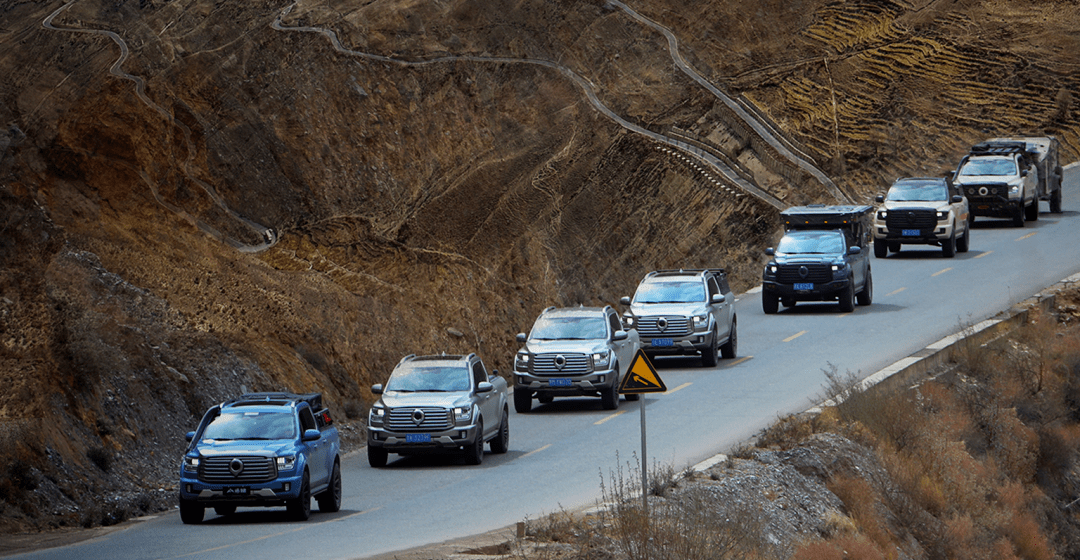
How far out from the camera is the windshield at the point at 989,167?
44.2 meters

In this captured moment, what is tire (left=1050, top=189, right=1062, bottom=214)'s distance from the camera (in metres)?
47.3

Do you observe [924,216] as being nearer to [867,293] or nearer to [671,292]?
[867,293]

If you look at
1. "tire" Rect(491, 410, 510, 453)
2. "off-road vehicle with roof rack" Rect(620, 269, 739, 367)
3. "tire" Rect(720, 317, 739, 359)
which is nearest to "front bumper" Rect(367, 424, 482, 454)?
"tire" Rect(491, 410, 510, 453)

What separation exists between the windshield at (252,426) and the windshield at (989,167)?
3212cm

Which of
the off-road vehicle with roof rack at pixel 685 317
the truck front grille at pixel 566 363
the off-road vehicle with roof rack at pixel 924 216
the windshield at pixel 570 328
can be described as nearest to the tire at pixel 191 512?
the truck front grille at pixel 566 363

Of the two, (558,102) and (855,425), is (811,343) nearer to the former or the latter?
(855,425)

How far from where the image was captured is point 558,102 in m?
57.9

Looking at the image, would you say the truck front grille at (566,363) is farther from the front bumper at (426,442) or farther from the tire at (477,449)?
the front bumper at (426,442)

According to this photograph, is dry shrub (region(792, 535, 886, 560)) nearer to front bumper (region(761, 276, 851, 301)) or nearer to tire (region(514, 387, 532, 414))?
tire (region(514, 387, 532, 414))

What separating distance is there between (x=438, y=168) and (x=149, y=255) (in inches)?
914

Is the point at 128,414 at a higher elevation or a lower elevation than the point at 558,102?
lower

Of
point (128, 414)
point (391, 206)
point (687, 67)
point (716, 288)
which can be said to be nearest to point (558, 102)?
point (687, 67)

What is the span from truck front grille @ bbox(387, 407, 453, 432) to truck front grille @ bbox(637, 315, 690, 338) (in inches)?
334

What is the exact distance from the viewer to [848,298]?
110 ft
